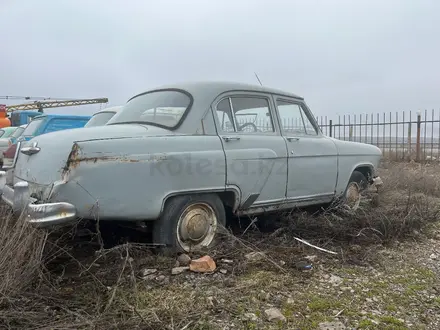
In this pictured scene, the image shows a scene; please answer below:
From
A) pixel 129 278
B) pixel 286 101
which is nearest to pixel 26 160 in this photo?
pixel 129 278

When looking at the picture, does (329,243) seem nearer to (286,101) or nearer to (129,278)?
(286,101)

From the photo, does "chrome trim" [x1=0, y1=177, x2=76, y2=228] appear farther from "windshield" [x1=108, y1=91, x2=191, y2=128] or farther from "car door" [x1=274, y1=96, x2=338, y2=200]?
"car door" [x1=274, y1=96, x2=338, y2=200]

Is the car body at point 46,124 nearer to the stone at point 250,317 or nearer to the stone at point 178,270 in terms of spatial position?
the stone at point 178,270

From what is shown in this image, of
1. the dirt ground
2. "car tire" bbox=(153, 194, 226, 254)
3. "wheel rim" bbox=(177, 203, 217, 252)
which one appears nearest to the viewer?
the dirt ground

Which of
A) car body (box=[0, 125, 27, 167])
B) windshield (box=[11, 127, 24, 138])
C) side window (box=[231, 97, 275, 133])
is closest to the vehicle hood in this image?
side window (box=[231, 97, 275, 133])

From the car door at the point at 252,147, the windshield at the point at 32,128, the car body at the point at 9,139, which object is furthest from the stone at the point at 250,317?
the windshield at the point at 32,128

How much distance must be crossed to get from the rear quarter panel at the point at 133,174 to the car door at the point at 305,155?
49.3 inches

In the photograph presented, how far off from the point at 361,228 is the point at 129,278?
9.21 ft

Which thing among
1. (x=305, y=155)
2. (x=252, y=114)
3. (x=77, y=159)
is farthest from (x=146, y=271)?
(x=305, y=155)

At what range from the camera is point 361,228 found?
4.72 metres

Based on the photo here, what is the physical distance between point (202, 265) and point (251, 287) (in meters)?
0.48

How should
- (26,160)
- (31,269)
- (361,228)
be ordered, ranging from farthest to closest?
(361,228)
(26,160)
(31,269)

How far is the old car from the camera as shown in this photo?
319 cm

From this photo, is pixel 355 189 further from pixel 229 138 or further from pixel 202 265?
pixel 202 265
